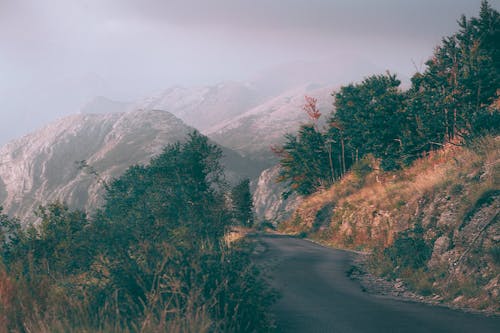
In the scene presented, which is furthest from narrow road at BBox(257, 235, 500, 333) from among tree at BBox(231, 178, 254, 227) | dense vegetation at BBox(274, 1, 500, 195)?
tree at BBox(231, 178, 254, 227)

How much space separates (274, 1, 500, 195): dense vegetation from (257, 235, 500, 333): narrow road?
9.63 meters

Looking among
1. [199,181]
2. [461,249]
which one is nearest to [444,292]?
[461,249]

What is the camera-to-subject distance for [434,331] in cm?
798

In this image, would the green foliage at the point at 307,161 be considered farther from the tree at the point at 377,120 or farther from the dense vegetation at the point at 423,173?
the tree at the point at 377,120

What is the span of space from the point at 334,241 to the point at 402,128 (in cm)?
913

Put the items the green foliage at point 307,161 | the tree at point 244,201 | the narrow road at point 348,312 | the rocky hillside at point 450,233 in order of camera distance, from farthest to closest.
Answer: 1. the tree at point 244,201
2. the green foliage at point 307,161
3. the rocky hillside at point 450,233
4. the narrow road at point 348,312

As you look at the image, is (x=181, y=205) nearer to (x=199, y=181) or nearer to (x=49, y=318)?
(x=199, y=181)

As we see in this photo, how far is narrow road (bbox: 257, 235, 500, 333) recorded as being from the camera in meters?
8.25

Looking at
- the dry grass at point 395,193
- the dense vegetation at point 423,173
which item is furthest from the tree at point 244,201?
the dry grass at point 395,193

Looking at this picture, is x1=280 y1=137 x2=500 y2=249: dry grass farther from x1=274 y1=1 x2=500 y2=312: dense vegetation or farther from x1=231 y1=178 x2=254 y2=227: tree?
x1=231 y1=178 x2=254 y2=227: tree

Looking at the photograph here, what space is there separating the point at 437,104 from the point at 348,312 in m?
19.6

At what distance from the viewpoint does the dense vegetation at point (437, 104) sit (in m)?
23.7

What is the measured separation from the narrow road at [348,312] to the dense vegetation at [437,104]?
9.63 m

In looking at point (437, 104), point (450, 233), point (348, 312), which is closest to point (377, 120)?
point (437, 104)
